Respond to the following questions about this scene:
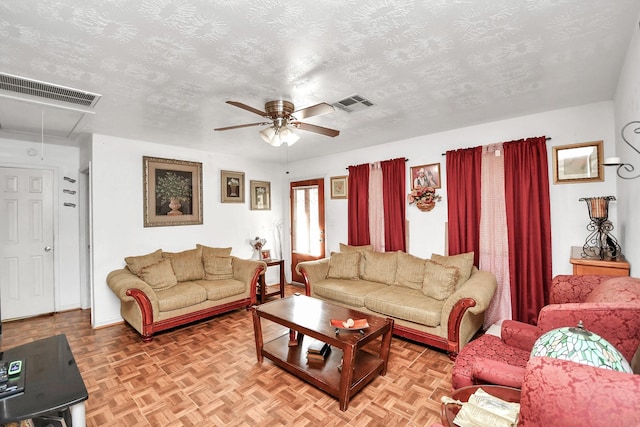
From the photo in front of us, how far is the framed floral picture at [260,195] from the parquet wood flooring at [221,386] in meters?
2.63

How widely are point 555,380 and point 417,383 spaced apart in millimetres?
1738

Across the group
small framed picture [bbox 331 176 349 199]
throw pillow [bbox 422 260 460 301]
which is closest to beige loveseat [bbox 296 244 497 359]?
throw pillow [bbox 422 260 460 301]

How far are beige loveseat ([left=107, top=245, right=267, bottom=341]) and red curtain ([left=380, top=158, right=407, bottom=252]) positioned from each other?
197 cm

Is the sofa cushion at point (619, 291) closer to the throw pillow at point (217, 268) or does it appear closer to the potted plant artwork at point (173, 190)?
the throw pillow at point (217, 268)

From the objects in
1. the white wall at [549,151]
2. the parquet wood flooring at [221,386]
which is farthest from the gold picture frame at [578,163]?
the parquet wood flooring at [221,386]

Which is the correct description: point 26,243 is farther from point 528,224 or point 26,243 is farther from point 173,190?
point 528,224

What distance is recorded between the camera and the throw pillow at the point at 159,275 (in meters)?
3.66

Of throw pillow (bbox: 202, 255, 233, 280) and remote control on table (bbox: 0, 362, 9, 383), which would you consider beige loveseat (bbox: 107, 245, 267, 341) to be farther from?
remote control on table (bbox: 0, 362, 9, 383)

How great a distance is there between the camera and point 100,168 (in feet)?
12.5

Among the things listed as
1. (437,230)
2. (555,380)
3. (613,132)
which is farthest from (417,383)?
(613,132)

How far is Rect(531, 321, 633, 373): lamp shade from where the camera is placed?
1.14m

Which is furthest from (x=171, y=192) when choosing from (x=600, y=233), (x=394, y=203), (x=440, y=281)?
(x=600, y=233)

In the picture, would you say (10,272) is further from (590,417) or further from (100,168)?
(590,417)

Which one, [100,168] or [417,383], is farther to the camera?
[100,168]
